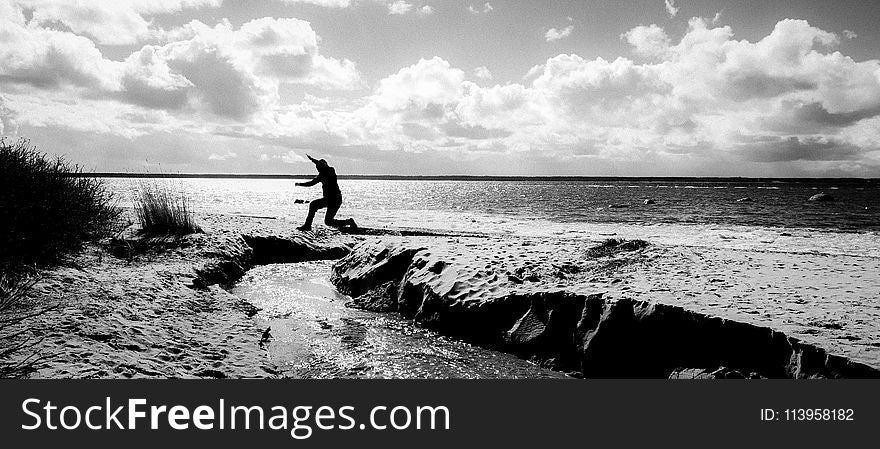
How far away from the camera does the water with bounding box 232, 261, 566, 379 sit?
4430 millimetres

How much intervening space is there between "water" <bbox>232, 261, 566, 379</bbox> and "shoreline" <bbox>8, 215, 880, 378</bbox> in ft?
0.78

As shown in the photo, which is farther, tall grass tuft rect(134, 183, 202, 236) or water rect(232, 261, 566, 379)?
tall grass tuft rect(134, 183, 202, 236)

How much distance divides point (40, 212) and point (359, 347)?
15.2 feet

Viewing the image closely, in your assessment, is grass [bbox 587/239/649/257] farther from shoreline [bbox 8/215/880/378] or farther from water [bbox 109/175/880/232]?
water [bbox 109/175/880/232]

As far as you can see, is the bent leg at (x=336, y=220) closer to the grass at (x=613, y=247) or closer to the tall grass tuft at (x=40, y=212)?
the tall grass tuft at (x=40, y=212)

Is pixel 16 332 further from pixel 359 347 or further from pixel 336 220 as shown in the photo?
pixel 336 220

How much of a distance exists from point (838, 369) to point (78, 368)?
534cm

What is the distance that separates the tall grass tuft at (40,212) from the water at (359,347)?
2.52 m

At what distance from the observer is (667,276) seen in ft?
19.1

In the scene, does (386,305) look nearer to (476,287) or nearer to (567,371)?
(476,287)

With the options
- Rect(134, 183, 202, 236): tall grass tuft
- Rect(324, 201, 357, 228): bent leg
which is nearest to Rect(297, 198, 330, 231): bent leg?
Rect(324, 201, 357, 228): bent leg

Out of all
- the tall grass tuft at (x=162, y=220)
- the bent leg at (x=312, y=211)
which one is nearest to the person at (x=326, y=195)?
the bent leg at (x=312, y=211)

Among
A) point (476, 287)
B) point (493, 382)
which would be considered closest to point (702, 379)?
point (493, 382)

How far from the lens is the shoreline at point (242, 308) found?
3.60 meters
